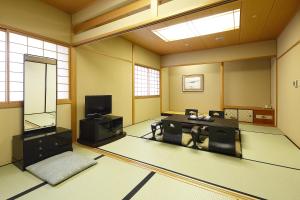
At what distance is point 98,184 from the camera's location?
6.42 feet

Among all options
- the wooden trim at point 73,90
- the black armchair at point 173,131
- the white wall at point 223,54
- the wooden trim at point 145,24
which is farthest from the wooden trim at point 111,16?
the white wall at point 223,54

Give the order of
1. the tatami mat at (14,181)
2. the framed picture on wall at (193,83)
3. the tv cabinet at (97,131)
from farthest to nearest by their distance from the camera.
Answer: the framed picture on wall at (193,83) → the tv cabinet at (97,131) → the tatami mat at (14,181)

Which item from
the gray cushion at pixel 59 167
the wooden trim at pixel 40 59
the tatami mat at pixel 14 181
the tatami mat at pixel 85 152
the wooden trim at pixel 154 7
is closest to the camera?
the tatami mat at pixel 14 181

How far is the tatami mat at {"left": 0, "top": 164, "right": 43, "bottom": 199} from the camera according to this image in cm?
182

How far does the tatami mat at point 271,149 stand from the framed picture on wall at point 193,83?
10.8 feet

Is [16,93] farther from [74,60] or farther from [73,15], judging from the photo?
[73,15]

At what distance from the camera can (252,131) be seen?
4.43 metres

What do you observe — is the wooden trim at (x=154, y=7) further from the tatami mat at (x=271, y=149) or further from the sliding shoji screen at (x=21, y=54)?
the tatami mat at (x=271, y=149)

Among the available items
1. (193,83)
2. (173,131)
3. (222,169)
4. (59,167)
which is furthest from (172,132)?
(193,83)

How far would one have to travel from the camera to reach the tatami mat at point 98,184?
175 cm

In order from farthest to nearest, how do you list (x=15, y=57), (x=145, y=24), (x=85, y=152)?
1. (x=85, y=152)
2. (x=15, y=57)
3. (x=145, y=24)

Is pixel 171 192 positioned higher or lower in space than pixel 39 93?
lower

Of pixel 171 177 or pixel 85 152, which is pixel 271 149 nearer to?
pixel 171 177

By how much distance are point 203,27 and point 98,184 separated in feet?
13.3
